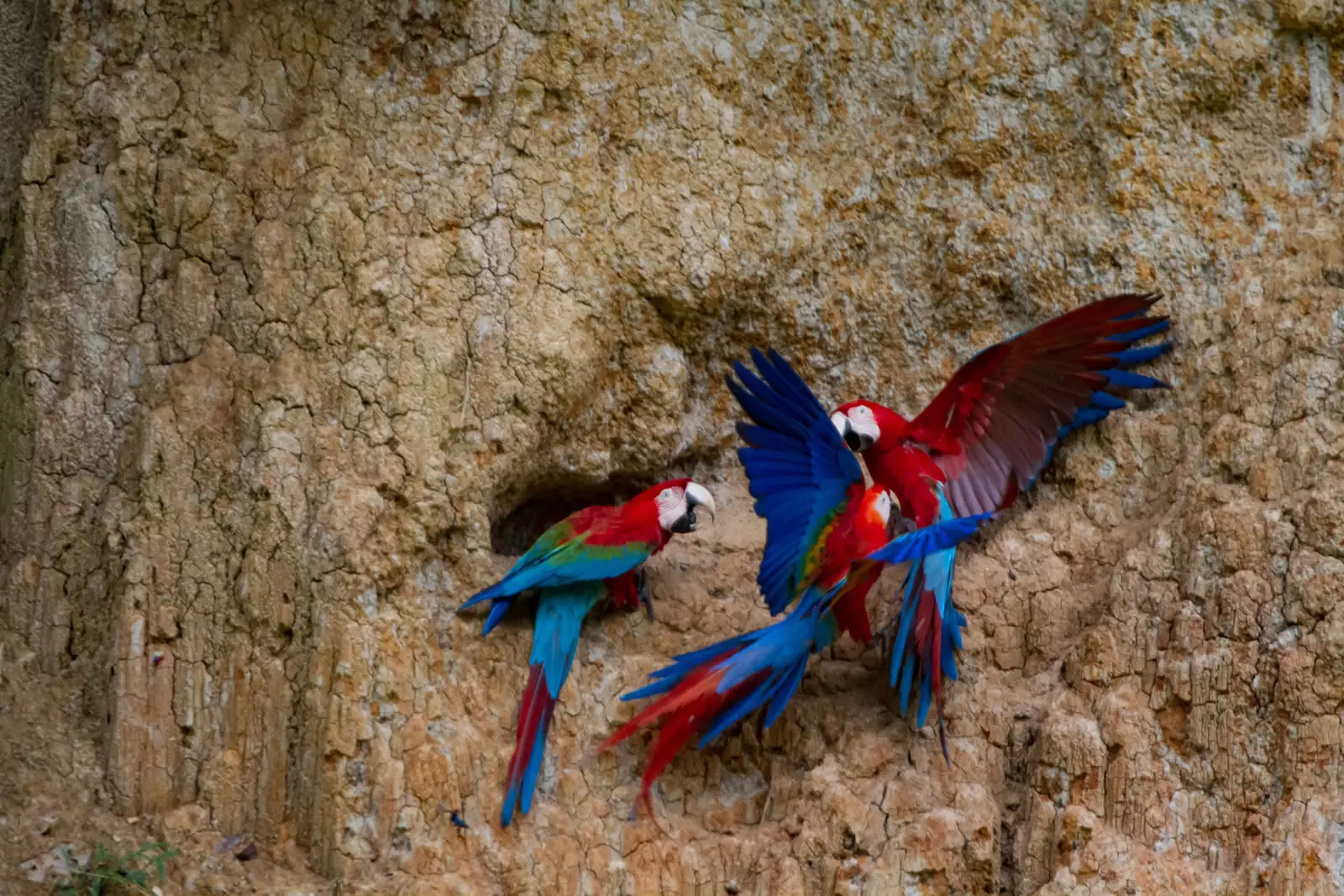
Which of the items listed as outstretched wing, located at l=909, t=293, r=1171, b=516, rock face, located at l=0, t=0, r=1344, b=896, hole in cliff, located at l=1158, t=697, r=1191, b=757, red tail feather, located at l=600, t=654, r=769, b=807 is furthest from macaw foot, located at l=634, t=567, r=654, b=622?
hole in cliff, located at l=1158, t=697, r=1191, b=757

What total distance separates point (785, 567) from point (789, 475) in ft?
0.58

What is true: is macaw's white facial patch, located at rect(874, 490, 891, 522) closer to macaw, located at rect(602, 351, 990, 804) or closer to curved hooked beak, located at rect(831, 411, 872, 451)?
macaw, located at rect(602, 351, 990, 804)

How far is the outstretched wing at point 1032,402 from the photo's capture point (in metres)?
3.03

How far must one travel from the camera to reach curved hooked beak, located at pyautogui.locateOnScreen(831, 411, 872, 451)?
3012 millimetres

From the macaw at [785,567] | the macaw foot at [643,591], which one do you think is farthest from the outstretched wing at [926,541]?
the macaw foot at [643,591]

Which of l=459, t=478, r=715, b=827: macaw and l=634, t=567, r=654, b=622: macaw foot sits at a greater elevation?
l=459, t=478, r=715, b=827: macaw

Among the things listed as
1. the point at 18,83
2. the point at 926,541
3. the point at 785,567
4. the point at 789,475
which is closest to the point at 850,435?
the point at 789,475

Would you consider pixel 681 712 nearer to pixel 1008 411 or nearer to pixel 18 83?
pixel 1008 411

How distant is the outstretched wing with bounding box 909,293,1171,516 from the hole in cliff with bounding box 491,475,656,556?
670 millimetres

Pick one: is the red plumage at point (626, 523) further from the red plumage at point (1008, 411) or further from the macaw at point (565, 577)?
the red plumage at point (1008, 411)

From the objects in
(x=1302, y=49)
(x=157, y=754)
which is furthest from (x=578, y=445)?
(x=1302, y=49)

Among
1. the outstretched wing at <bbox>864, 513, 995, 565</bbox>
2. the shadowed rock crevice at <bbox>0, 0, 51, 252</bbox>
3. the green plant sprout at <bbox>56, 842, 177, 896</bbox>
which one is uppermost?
the shadowed rock crevice at <bbox>0, 0, 51, 252</bbox>

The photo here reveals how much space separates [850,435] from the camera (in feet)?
9.89

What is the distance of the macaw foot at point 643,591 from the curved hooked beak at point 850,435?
51 centimetres
